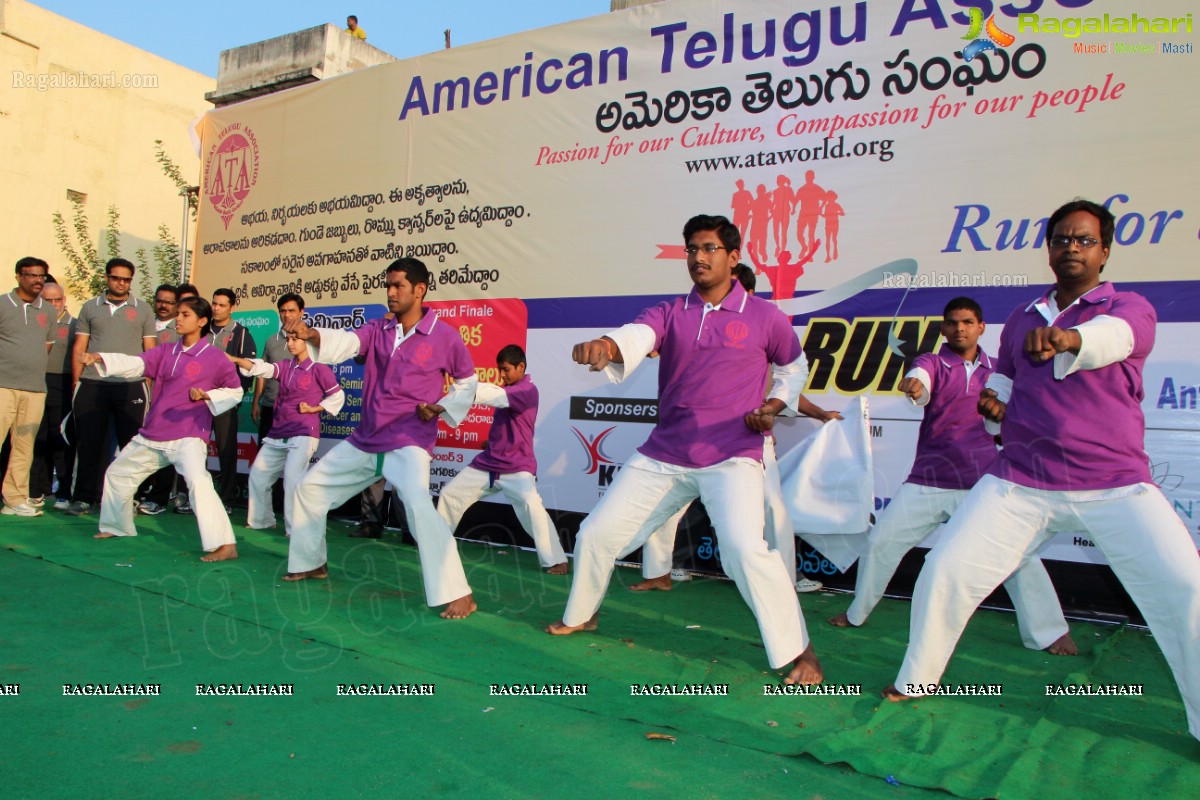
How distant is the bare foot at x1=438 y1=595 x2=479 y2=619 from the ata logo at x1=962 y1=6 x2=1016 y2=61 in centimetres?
454

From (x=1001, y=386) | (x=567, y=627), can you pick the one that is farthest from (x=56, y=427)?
(x=1001, y=386)

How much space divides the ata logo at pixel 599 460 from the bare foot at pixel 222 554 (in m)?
2.59

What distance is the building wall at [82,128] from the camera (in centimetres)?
1567

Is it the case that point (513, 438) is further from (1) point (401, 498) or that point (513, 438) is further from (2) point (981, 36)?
(2) point (981, 36)

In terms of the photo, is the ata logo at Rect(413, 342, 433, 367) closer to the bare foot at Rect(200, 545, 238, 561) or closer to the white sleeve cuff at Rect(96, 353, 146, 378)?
the bare foot at Rect(200, 545, 238, 561)

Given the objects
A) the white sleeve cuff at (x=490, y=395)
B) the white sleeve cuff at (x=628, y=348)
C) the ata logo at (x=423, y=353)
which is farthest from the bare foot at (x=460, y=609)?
the white sleeve cuff at (x=628, y=348)

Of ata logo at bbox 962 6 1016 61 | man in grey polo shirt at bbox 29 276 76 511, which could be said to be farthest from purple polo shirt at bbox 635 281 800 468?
man in grey polo shirt at bbox 29 276 76 511

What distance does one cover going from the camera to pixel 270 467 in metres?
7.57

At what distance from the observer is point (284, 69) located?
1036cm

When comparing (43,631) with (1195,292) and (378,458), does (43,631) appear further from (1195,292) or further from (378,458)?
(1195,292)

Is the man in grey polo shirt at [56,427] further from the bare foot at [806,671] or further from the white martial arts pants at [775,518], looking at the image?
the bare foot at [806,671]

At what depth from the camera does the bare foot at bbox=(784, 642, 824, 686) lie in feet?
12.4

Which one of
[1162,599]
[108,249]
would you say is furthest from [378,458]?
Result: [108,249]

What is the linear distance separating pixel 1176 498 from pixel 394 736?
4.52m
